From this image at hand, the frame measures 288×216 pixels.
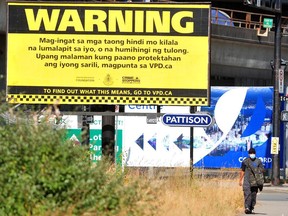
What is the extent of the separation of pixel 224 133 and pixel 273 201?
13.2 meters

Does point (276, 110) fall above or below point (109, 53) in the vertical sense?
below

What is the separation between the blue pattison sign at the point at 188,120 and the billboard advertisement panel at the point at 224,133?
18.3 meters

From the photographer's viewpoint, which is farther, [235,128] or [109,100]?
[235,128]

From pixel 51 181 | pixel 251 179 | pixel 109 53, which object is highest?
pixel 109 53

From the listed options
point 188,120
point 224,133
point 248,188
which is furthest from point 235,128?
point 188,120

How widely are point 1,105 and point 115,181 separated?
176 cm

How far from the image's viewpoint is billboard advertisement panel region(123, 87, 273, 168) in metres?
37.7

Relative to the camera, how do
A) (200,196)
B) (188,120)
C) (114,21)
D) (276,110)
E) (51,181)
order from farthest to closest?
1. (276,110)
2. (114,21)
3. (188,120)
4. (200,196)
5. (51,181)

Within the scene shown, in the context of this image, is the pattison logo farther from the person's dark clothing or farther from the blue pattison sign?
the person's dark clothing

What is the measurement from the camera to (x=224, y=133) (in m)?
39.0

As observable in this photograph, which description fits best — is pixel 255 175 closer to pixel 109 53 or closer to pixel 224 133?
pixel 109 53

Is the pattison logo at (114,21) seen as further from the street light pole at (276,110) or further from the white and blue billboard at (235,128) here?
the white and blue billboard at (235,128)

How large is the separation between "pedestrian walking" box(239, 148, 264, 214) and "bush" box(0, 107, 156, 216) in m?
9.62

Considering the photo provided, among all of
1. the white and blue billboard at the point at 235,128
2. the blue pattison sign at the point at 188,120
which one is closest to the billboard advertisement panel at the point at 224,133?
the white and blue billboard at the point at 235,128
